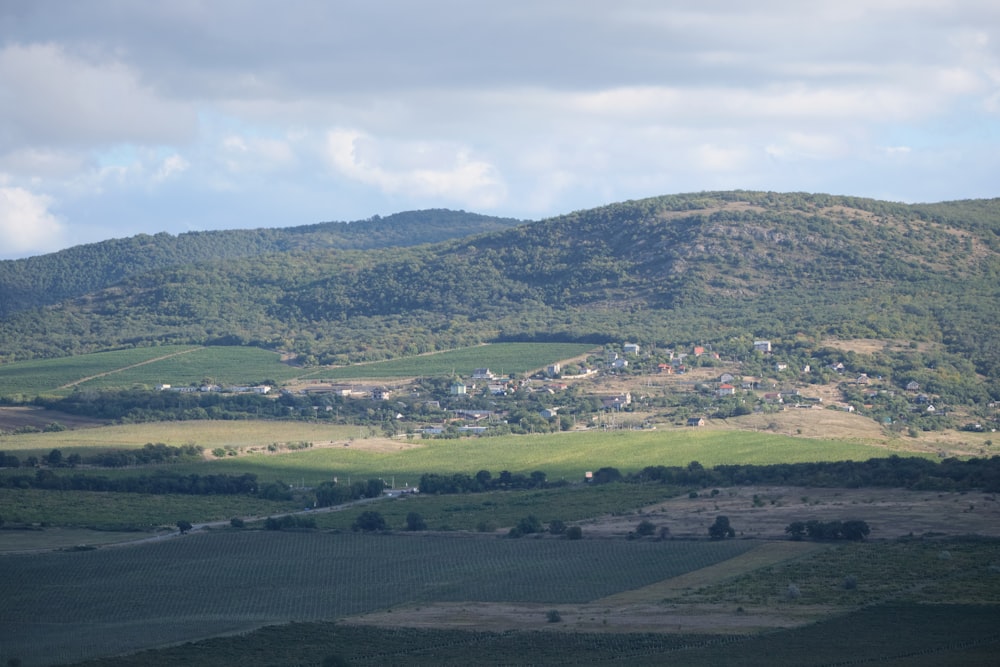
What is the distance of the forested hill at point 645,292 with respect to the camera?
501ft

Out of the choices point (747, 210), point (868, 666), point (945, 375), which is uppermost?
point (747, 210)

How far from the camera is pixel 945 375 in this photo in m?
131

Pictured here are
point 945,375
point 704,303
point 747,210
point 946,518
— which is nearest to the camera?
point 946,518

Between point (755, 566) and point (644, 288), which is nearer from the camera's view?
point (755, 566)

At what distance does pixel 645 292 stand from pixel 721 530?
327 feet

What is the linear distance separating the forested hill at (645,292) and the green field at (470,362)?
186 inches

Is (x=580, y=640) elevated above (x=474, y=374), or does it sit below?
below

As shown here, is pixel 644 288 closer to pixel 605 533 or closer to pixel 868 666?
pixel 605 533

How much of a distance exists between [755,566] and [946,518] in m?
13.1

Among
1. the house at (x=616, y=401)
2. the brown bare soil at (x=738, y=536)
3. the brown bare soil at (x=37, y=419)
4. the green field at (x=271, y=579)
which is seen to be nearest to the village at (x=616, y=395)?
the house at (x=616, y=401)

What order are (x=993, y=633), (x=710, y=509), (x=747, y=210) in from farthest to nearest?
(x=747, y=210), (x=710, y=509), (x=993, y=633)

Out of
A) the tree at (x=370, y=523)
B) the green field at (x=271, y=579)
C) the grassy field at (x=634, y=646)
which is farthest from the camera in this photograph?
the tree at (x=370, y=523)

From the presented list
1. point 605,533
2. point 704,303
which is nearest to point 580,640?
point 605,533

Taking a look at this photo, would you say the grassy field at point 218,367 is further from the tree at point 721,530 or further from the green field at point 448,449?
the tree at point 721,530
